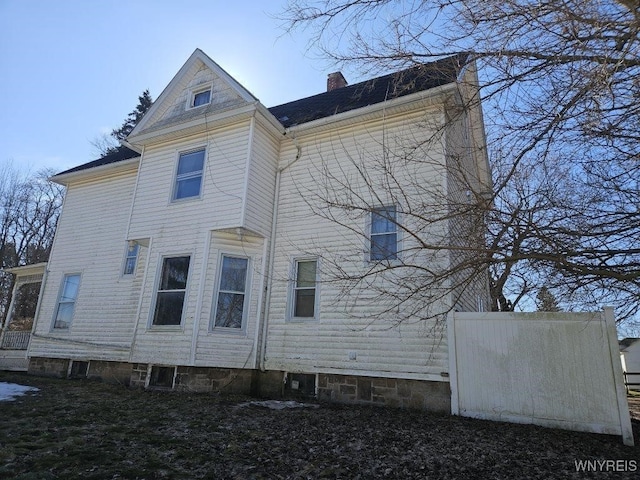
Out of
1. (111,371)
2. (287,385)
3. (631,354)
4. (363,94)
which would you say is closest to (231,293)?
(287,385)

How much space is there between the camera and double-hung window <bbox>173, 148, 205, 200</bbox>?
34.1 feet

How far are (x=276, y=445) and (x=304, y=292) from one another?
4858mm

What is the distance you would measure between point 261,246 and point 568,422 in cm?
716

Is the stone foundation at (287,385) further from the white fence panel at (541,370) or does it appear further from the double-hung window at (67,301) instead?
the double-hung window at (67,301)

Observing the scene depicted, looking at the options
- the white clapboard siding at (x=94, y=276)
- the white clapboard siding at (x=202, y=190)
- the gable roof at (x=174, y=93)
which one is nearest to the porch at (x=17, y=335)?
the white clapboard siding at (x=94, y=276)

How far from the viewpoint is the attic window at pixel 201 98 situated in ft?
37.0

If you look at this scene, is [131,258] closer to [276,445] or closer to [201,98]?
[201,98]

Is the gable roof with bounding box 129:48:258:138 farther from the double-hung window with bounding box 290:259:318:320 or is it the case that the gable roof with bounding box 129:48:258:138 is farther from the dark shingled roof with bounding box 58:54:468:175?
the double-hung window with bounding box 290:259:318:320

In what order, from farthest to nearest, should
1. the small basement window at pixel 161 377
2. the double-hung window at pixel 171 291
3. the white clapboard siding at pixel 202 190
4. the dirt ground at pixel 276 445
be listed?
1. the white clapboard siding at pixel 202 190
2. the double-hung window at pixel 171 291
3. the small basement window at pixel 161 377
4. the dirt ground at pixel 276 445

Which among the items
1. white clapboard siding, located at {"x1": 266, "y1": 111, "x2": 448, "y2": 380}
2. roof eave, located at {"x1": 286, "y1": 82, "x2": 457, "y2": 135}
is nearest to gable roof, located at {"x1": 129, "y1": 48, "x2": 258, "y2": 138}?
roof eave, located at {"x1": 286, "y1": 82, "x2": 457, "y2": 135}

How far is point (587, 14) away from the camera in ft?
12.6

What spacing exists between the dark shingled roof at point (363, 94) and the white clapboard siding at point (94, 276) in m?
1.64

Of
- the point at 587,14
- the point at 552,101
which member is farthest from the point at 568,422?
the point at 587,14

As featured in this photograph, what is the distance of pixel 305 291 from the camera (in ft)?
31.4
